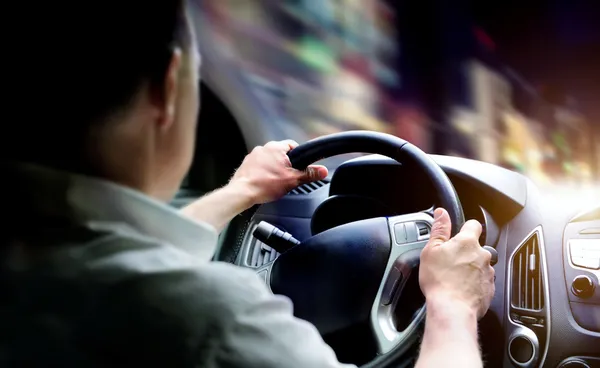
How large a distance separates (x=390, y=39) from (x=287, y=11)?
11.3 inches

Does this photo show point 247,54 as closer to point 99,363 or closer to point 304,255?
point 304,255

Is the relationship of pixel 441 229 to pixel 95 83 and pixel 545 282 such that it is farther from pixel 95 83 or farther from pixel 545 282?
pixel 95 83

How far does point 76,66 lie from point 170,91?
10cm

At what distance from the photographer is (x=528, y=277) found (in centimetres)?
127

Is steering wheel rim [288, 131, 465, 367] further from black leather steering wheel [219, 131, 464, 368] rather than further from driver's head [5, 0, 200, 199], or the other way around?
driver's head [5, 0, 200, 199]

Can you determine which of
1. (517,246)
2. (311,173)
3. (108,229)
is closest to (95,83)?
(108,229)

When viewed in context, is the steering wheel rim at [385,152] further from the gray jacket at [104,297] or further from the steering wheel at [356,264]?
the gray jacket at [104,297]

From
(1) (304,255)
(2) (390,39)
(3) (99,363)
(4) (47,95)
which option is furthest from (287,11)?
(3) (99,363)

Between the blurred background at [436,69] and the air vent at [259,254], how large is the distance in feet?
1.01

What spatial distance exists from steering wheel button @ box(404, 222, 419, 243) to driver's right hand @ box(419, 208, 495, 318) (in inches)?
8.3

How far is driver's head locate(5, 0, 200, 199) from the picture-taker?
1.95 feet

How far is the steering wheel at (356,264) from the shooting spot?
1.19 metres

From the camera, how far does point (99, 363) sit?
57 cm

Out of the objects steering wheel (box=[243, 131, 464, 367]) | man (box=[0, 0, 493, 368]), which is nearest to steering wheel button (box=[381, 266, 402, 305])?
steering wheel (box=[243, 131, 464, 367])
